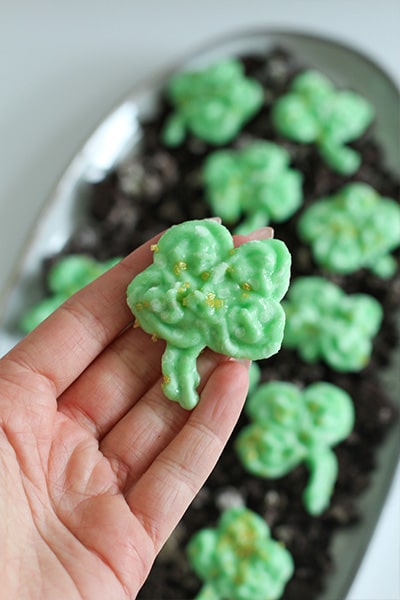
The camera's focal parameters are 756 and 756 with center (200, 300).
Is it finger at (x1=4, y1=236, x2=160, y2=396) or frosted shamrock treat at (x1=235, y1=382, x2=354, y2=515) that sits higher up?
finger at (x1=4, y1=236, x2=160, y2=396)

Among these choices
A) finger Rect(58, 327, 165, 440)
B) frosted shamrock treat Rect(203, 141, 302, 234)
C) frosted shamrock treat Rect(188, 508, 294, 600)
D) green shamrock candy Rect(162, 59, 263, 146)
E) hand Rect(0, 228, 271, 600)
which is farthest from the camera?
green shamrock candy Rect(162, 59, 263, 146)

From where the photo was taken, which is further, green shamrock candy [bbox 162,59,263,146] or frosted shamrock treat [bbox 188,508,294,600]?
green shamrock candy [bbox 162,59,263,146]

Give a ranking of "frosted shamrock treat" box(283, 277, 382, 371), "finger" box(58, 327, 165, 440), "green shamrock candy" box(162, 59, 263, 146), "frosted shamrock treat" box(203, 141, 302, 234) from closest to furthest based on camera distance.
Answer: "finger" box(58, 327, 165, 440) < "frosted shamrock treat" box(283, 277, 382, 371) < "frosted shamrock treat" box(203, 141, 302, 234) < "green shamrock candy" box(162, 59, 263, 146)

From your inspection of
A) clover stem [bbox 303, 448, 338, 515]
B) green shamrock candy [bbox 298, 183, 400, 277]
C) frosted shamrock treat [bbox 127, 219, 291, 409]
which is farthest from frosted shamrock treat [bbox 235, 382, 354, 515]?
frosted shamrock treat [bbox 127, 219, 291, 409]

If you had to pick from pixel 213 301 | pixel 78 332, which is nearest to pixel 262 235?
pixel 213 301

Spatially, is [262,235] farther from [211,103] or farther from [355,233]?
[211,103]

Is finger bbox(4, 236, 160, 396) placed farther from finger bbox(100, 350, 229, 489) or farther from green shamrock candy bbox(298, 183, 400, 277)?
green shamrock candy bbox(298, 183, 400, 277)

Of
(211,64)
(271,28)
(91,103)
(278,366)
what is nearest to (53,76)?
(91,103)

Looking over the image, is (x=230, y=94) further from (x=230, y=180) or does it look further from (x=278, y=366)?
(x=278, y=366)
